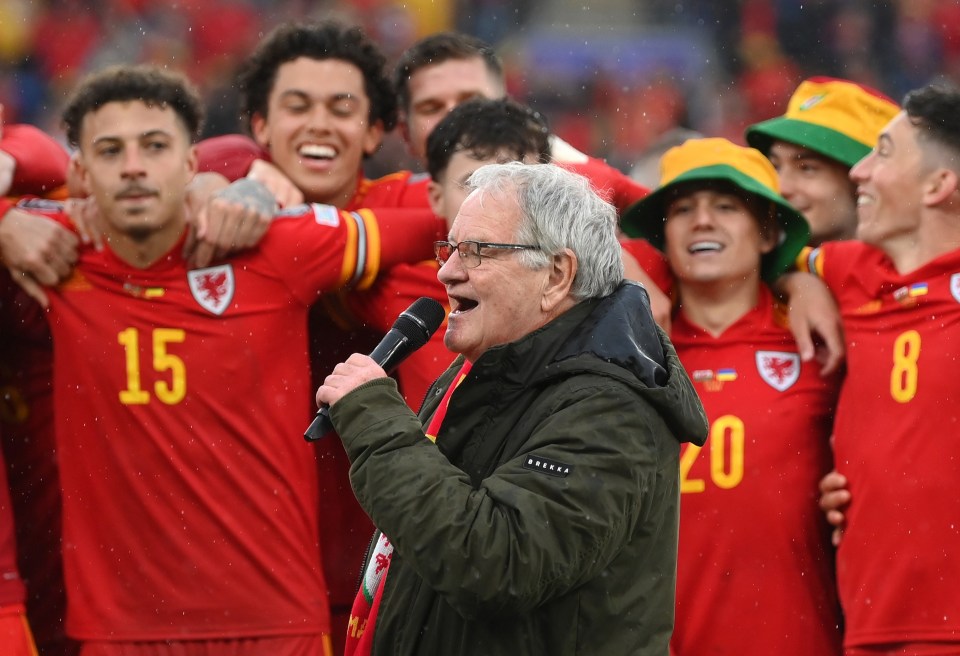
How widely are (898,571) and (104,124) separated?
2.40 meters

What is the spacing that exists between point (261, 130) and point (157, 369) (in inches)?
46.3

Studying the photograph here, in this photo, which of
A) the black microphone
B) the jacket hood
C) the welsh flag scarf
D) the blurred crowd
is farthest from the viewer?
the blurred crowd

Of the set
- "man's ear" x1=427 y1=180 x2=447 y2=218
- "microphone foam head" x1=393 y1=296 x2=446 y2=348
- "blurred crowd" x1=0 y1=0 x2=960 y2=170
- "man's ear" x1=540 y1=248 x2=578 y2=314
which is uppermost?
"blurred crowd" x1=0 y1=0 x2=960 y2=170

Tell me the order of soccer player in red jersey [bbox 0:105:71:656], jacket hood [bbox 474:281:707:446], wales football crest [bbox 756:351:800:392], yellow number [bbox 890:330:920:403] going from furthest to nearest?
soccer player in red jersey [bbox 0:105:71:656] → wales football crest [bbox 756:351:800:392] → yellow number [bbox 890:330:920:403] → jacket hood [bbox 474:281:707:446]

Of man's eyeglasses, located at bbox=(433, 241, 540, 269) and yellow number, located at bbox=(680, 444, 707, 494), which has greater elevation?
man's eyeglasses, located at bbox=(433, 241, 540, 269)

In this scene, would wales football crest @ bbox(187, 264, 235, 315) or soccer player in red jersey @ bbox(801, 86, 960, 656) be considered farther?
wales football crest @ bbox(187, 264, 235, 315)

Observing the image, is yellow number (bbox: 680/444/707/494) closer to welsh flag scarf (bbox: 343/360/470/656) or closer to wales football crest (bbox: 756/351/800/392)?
wales football crest (bbox: 756/351/800/392)

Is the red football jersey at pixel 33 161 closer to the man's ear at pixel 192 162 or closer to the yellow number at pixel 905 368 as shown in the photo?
the man's ear at pixel 192 162

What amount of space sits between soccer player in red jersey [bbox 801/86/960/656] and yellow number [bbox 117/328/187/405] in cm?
177

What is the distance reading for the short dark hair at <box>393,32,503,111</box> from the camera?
192 inches

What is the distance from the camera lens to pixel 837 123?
15.7 feet

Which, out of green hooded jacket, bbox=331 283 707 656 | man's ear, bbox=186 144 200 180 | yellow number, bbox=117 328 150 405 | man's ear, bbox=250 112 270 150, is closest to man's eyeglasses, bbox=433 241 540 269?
green hooded jacket, bbox=331 283 707 656

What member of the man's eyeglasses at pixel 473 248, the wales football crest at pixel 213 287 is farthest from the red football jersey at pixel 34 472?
the man's eyeglasses at pixel 473 248

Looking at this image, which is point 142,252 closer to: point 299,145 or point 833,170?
point 299,145
